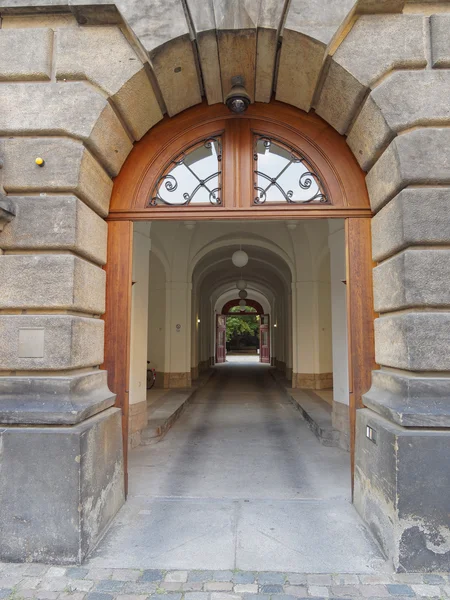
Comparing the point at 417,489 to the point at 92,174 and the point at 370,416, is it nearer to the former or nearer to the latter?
the point at 370,416

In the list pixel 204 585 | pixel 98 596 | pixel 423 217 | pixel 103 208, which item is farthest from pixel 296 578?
pixel 103 208

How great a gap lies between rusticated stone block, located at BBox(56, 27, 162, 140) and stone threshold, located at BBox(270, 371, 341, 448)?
570cm

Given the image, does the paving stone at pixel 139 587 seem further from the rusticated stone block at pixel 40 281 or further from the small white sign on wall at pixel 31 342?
the rusticated stone block at pixel 40 281

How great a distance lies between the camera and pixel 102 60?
3.62 m

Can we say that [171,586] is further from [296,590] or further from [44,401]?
[44,401]

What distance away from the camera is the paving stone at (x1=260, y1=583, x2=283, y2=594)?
8.73ft

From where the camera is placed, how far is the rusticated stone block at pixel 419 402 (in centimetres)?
300

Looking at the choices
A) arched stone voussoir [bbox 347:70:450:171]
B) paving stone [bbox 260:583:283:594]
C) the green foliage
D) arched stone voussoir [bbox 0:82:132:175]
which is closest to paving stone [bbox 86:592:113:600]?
paving stone [bbox 260:583:283:594]

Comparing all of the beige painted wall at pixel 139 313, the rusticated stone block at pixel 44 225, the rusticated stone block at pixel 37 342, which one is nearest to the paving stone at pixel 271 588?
the rusticated stone block at pixel 37 342

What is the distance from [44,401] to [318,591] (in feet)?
7.88

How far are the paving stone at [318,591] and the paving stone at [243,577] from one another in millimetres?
388

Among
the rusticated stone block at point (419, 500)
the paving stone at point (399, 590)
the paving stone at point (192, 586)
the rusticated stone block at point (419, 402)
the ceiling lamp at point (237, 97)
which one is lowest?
the paving stone at point (399, 590)

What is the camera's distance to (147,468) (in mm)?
5367

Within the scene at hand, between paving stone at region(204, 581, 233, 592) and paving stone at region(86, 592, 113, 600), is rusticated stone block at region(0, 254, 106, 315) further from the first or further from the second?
paving stone at region(204, 581, 233, 592)
